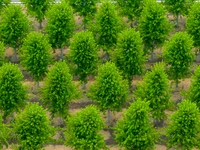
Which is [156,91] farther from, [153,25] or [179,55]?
[153,25]

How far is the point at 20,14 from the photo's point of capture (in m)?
64.1

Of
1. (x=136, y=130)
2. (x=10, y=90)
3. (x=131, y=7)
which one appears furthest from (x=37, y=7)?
(x=136, y=130)

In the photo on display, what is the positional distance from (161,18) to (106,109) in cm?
1069

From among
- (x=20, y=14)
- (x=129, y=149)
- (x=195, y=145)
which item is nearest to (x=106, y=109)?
(x=129, y=149)

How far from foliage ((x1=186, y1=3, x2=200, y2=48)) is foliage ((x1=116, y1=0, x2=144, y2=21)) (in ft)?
18.4

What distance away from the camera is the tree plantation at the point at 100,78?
54219 mm

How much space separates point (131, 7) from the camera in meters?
67.4

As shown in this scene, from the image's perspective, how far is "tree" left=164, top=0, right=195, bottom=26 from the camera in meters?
67.4

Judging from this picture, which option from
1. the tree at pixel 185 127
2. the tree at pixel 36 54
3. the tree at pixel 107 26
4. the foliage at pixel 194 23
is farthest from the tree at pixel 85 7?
the tree at pixel 185 127

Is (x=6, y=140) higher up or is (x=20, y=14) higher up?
(x=20, y=14)

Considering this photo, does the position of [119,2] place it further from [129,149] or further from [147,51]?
[129,149]

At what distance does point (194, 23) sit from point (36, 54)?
49.3ft

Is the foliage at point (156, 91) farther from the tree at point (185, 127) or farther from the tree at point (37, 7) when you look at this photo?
the tree at point (37, 7)

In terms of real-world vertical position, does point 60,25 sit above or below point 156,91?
above
